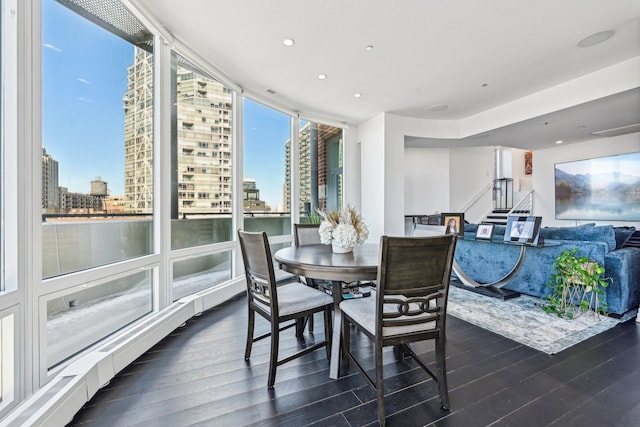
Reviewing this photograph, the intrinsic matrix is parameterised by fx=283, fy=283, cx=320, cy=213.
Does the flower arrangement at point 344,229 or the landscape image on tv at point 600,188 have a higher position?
the landscape image on tv at point 600,188

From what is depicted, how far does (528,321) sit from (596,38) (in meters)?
2.98

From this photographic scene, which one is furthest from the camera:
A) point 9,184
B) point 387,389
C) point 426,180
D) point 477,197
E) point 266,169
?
point 477,197

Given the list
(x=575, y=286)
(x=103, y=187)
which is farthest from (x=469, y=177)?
(x=103, y=187)

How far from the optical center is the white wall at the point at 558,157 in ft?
18.9

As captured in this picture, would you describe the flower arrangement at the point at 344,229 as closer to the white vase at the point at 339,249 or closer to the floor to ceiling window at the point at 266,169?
the white vase at the point at 339,249

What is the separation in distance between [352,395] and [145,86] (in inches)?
121

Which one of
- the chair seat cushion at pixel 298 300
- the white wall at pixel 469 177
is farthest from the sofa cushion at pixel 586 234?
the white wall at pixel 469 177

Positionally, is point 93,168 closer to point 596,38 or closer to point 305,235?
point 305,235

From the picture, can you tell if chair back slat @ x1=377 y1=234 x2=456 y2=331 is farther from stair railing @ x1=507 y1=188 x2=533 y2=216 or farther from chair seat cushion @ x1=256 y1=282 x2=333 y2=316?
stair railing @ x1=507 y1=188 x2=533 y2=216

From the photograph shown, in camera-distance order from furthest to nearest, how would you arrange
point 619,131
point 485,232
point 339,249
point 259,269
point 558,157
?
point 558,157
point 619,131
point 485,232
point 339,249
point 259,269

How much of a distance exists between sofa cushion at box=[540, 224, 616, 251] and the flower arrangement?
8.77ft

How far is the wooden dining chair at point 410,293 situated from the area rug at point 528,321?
1.41 m

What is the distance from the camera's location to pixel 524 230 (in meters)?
3.43

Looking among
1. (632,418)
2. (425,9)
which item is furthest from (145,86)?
(632,418)
